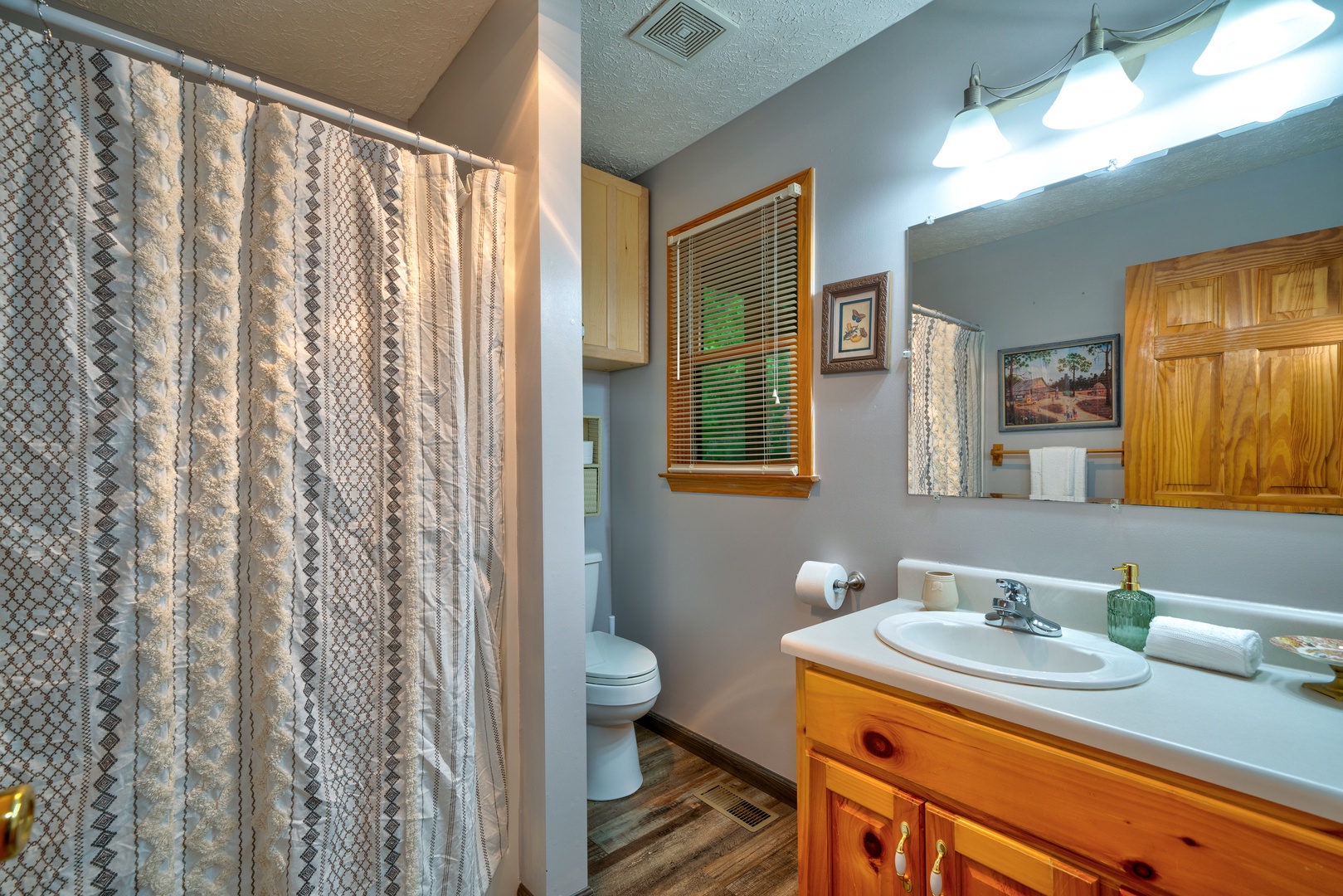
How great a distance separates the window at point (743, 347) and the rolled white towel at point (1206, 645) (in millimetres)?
964

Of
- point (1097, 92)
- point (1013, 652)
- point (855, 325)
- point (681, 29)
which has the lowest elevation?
point (1013, 652)

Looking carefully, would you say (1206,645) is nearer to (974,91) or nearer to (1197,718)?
(1197,718)

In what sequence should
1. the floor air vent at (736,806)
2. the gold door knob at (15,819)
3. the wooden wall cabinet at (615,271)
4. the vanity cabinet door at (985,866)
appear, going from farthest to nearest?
the wooden wall cabinet at (615,271), the floor air vent at (736,806), the vanity cabinet door at (985,866), the gold door knob at (15,819)

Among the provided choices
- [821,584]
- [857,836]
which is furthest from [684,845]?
[821,584]

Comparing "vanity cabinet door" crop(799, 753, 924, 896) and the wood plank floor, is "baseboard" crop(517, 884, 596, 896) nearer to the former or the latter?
the wood plank floor

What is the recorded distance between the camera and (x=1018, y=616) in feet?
4.26

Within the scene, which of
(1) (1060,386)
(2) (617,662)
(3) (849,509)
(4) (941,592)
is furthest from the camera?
(2) (617,662)

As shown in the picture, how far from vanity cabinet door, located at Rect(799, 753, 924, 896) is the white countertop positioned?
9.2 inches

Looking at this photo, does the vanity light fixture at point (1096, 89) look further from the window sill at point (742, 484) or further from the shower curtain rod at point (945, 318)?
→ the window sill at point (742, 484)

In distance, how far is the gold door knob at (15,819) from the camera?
1.76 ft

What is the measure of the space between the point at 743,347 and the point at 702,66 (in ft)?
3.06

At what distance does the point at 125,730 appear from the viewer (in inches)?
41.9

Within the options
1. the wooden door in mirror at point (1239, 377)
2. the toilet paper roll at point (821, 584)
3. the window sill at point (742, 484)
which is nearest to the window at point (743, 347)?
the window sill at point (742, 484)

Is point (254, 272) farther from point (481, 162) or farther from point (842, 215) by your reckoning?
point (842, 215)
